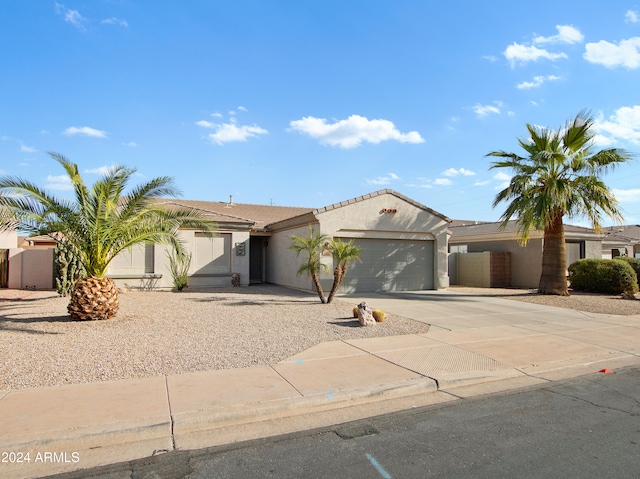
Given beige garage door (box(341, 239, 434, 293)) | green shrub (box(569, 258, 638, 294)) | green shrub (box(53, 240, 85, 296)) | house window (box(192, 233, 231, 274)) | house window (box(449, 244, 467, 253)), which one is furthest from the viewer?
house window (box(449, 244, 467, 253))

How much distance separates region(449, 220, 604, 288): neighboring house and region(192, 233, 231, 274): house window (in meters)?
12.9

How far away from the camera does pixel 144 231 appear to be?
37.4 ft

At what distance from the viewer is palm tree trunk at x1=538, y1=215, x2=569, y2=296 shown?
17.3 metres

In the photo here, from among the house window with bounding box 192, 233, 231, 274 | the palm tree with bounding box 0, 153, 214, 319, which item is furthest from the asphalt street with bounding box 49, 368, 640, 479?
the house window with bounding box 192, 233, 231, 274

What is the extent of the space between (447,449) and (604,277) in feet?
58.6

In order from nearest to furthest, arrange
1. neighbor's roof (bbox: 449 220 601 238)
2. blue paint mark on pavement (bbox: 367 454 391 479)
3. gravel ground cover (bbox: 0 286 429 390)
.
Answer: blue paint mark on pavement (bbox: 367 454 391 479), gravel ground cover (bbox: 0 286 429 390), neighbor's roof (bbox: 449 220 601 238)

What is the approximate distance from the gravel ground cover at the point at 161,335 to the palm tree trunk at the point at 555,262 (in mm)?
8771

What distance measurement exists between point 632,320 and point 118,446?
1349 centimetres

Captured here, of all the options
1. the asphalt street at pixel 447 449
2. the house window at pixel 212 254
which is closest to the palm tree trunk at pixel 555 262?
the asphalt street at pixel 447 449

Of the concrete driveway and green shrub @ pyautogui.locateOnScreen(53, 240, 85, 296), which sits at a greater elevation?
green shrub @ pyautogui.locateOnScreen(53, 240, 85, 296)

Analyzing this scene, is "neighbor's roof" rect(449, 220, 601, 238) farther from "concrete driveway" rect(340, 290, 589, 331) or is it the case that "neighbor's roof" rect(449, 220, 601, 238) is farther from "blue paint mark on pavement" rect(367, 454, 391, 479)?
"blue paint mark on pavement" rect(367, 454, 391, 479)

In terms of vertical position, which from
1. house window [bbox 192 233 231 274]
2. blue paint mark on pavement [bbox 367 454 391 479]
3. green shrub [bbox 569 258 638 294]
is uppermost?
house window [bbox 192 233 231 274]

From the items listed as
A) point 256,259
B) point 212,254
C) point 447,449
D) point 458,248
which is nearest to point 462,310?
Result: point 447,449

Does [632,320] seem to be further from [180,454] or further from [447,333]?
[180,454]
